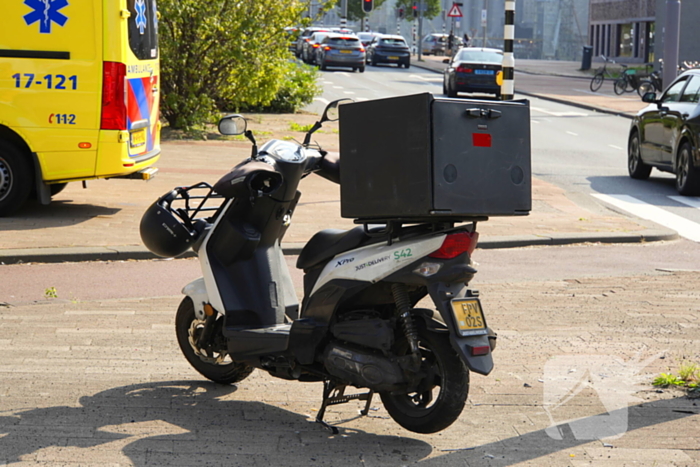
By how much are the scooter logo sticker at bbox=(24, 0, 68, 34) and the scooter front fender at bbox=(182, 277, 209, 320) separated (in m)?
5.83

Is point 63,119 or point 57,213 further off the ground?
point 63,119

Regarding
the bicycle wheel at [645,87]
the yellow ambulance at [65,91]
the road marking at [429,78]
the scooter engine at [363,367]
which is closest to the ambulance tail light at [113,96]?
the yellow ambulance at [65,91]

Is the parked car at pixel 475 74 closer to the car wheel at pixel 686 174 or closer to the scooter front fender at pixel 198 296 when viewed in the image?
the car wheel at pixel 686 174

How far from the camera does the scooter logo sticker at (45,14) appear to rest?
10.3 m

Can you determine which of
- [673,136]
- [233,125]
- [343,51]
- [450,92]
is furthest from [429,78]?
[233,125]

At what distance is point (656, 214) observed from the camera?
40.9 ft

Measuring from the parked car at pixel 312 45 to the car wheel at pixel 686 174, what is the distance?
3404cm

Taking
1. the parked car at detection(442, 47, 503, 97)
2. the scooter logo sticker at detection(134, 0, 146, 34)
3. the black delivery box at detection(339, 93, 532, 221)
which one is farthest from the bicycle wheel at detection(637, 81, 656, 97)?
the black delivery box at detection(339, 93, 532, 221)

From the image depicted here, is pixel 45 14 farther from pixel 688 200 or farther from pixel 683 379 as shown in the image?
pixel 688 200

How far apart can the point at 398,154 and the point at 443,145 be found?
0.69 feet

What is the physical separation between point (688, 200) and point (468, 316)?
10420 millimetres

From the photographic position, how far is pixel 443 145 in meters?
4.25

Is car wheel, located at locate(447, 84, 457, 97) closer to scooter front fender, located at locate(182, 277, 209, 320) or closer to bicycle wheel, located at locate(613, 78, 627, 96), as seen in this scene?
bicycle wheel, located at locate(613, 78, 627, 96)

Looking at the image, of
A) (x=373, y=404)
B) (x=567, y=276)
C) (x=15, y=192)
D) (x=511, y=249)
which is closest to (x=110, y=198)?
(x=15, y=192)
